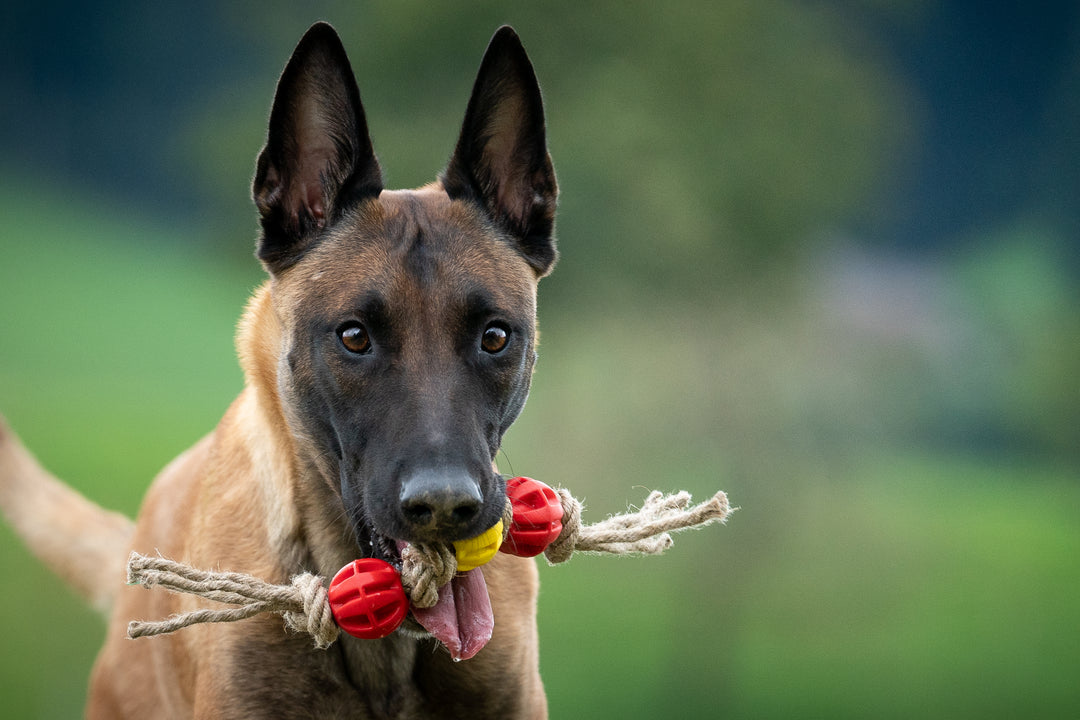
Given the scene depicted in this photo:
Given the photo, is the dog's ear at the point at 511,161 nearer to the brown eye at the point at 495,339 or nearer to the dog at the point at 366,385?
the dog at the point at 366,385

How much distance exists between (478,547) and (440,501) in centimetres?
25

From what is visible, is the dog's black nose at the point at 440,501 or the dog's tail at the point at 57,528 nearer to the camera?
the dog's black nose at the point at 440,501

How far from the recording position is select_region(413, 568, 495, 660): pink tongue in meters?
2.66

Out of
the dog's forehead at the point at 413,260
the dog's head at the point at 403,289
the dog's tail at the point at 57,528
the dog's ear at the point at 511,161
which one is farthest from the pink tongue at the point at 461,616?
the dog's tail at the point at 57,528

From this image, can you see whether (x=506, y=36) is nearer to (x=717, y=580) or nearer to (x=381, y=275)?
(x=381, y=275)

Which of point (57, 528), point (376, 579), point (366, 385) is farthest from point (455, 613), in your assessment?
point (57, 528)

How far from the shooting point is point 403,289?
2.75 m

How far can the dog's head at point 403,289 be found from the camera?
8.29 feet

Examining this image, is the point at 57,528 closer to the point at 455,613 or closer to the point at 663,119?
the point at 455,613

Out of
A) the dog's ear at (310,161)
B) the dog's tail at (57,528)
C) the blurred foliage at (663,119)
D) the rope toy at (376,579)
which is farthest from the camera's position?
the blurred foliage at (663,119)

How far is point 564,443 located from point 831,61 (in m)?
2.87

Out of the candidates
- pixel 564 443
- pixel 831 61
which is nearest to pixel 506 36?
pixel 564 443

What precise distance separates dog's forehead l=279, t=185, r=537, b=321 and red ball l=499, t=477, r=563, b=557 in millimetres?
526

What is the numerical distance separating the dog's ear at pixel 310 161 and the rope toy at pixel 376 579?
0.99 m
